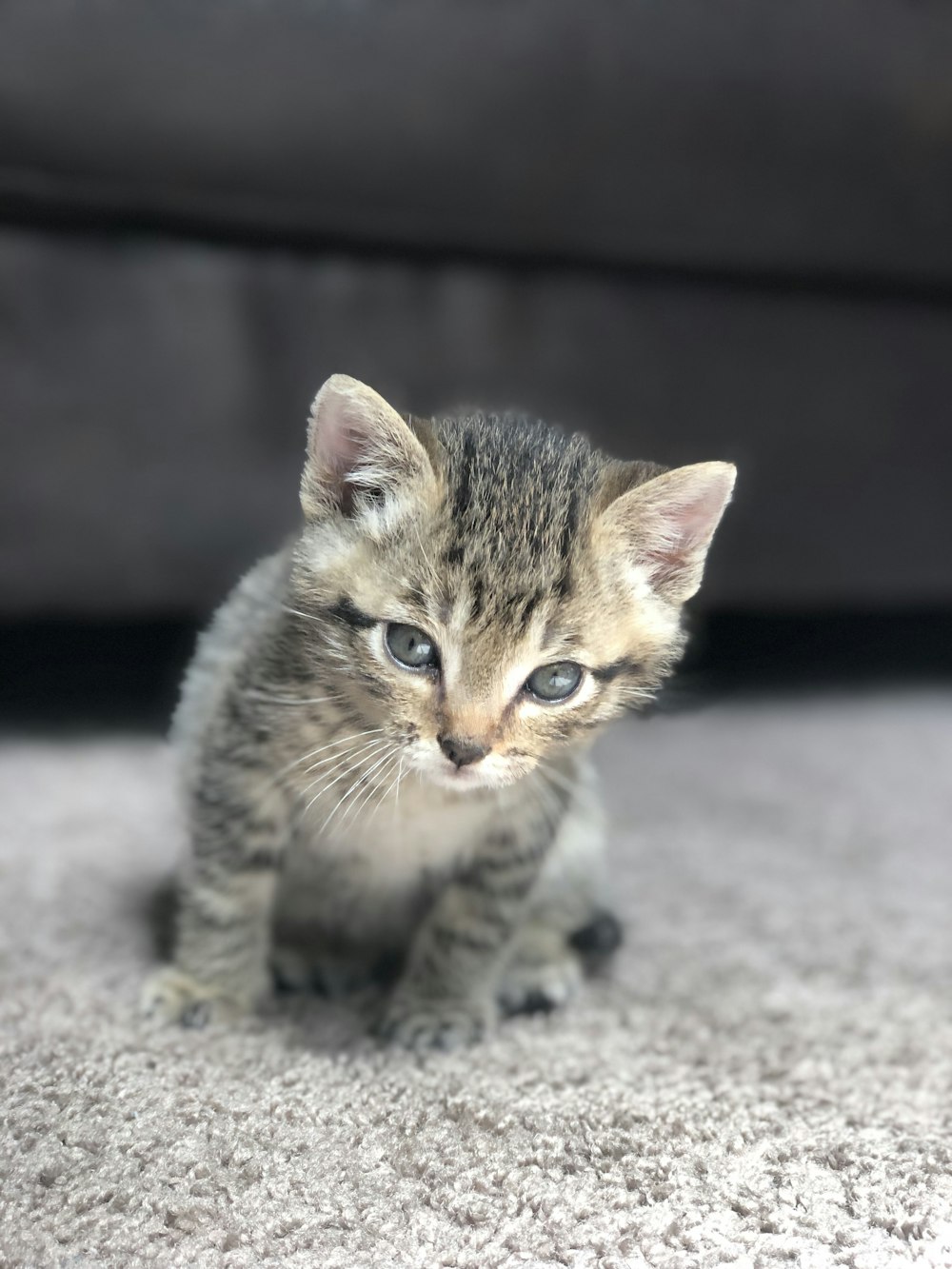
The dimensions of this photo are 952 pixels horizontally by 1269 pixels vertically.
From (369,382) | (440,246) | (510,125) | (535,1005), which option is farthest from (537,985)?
(510,125)

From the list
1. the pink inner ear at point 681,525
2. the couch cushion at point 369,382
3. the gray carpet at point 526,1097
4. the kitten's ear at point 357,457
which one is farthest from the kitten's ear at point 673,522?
the couch cushion at point 369,382

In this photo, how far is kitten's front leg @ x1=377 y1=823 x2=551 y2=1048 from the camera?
0.90 metres

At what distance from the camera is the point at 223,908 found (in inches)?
35.0

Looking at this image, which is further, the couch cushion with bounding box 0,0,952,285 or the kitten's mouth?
the couch cushion with bounding box 0,0,952,285

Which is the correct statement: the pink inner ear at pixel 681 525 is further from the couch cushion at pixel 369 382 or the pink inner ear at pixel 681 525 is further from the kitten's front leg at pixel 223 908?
the couch cushion at pixel 369 382

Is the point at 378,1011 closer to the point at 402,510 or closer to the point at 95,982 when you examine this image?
the point at 95,982

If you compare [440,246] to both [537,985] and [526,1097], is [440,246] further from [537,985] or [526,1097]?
[526,1097]

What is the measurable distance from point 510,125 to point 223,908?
94 cm

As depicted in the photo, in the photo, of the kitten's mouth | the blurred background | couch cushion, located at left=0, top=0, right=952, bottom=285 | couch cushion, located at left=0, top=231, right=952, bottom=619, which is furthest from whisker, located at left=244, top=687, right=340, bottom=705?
couch cushion, located at left=0, top=0, right=952, bottom=285

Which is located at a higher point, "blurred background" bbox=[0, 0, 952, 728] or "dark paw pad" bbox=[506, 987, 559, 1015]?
"blurred background" bbox=[0, 0, 952, 728]

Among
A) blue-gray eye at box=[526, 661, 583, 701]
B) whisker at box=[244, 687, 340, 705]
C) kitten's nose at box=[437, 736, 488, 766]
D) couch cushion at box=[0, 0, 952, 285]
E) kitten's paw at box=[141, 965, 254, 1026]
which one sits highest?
couch cushion at box=[0, 0, 952, 285]

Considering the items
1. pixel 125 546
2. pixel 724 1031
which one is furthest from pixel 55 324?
pixel 724 1031

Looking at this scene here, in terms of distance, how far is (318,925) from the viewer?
3.18 ft

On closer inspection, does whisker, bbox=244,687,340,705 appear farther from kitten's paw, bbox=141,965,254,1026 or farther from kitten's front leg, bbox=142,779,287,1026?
kitten's paw, bbox=141,965,254,1026
